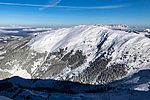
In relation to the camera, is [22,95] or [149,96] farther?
[22,95]

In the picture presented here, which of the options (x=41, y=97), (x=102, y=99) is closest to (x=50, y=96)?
(x=41, y=97)

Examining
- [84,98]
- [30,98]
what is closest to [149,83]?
[84,98]

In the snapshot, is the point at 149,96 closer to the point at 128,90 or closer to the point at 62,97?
the point at 128,90

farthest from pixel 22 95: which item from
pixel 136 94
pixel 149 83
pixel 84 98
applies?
pixel 149 83

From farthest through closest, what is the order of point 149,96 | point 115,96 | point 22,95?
point 22,95
point 115,96
point 149,96

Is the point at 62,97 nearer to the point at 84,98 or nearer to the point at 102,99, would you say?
the point at 84,98

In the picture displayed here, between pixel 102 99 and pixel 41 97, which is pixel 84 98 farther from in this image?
pixel 41 97

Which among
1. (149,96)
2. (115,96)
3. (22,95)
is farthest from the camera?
(22,95)

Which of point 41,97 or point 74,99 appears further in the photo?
point 41,97
